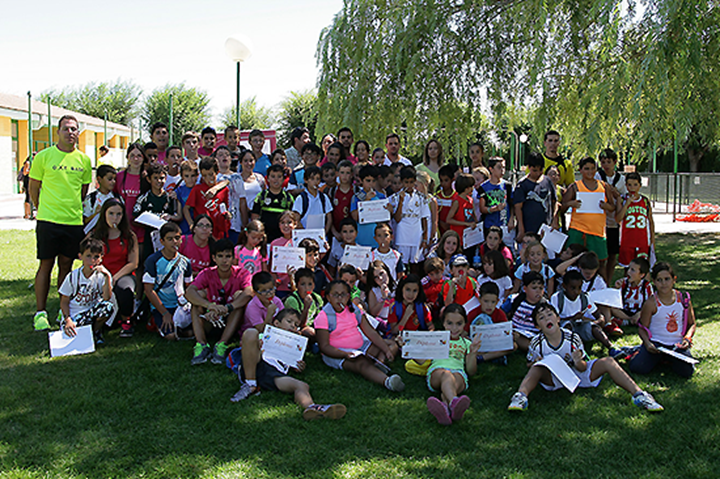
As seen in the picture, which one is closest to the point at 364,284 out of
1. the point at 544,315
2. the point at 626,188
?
the point at 544,315

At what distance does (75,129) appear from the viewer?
589 centimetres

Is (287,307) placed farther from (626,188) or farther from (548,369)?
(626,188)

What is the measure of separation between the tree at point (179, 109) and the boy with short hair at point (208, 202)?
4422 cm

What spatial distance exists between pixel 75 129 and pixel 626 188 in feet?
21.1

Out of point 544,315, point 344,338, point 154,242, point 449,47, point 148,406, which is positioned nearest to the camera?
point 148,406

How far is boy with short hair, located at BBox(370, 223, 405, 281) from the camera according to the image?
596 centimetres

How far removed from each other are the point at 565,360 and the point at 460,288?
1390mm

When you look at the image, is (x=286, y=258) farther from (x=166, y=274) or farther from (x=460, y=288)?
(x=460, y=288)

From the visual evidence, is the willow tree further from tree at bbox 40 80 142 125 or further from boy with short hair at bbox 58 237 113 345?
A: tree at bbox 40 80 142 125

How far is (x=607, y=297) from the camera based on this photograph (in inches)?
215

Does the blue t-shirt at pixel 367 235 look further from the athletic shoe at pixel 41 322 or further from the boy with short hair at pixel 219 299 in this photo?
the athletic shoe at pixel 41 322

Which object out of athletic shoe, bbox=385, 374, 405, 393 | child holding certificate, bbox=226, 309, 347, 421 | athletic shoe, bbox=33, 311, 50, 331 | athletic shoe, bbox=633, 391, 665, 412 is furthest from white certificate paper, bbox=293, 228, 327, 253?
athletic shoe, bbox=633, 391, 665, 412

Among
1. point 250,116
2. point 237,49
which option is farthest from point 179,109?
point 237,49

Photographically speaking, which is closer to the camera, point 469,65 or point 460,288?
point 460,288
